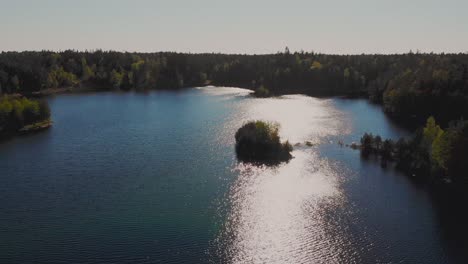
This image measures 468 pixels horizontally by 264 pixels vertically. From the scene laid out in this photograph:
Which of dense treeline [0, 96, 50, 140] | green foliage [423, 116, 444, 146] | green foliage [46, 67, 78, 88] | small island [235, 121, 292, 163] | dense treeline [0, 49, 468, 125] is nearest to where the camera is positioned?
green foliage [423, 116, 444, 146]

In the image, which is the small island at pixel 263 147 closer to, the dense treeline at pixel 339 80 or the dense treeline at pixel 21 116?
the dense treeline at pixel 339 80

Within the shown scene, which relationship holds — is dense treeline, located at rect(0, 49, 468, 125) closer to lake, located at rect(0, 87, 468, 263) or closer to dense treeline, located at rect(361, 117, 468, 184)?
lake, located at rect(0, 87, 468, 263)

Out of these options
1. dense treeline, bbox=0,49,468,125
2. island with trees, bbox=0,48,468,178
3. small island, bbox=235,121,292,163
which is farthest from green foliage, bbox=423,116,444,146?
dense treeline, bbox=0,49,468,125

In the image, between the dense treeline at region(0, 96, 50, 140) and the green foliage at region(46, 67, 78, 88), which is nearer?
the dense treeline at region(0, 96, 50, 140)

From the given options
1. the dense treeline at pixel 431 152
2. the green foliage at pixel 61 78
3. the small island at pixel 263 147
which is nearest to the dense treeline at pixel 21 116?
the small island at pixel 263 147

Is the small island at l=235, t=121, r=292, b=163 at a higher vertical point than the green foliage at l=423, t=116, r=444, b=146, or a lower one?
lower

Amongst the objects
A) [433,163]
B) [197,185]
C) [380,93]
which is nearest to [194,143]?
[197,185]

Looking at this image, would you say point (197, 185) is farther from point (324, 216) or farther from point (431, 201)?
point (431, 201)
